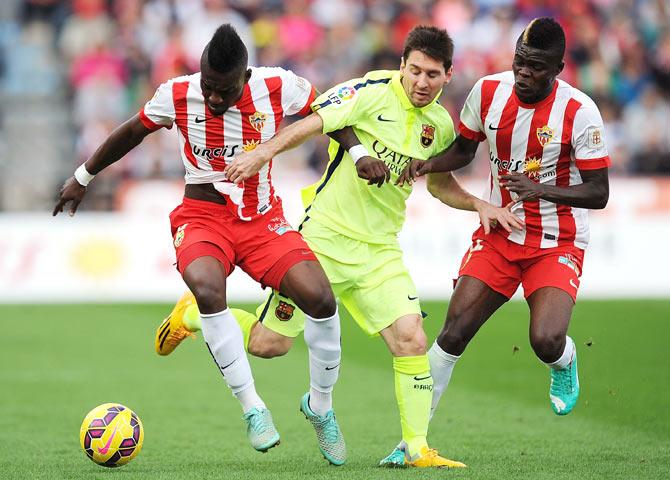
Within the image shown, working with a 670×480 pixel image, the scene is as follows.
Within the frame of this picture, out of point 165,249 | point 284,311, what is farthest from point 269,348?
point 165,249

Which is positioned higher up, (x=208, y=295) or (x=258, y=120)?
(x=258, y=120)

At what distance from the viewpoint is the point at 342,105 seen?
7375 millimetres

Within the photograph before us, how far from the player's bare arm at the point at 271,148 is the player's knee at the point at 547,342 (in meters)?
1.81

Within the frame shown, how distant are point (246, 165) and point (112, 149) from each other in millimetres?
958

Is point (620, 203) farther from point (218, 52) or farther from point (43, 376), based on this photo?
point (218, 52)

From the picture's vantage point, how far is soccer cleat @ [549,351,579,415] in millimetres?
7648

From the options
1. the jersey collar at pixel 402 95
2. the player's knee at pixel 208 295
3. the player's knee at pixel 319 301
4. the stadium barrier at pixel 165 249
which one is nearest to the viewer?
the player's knee at pixel 208 295

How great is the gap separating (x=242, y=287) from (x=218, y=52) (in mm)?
10605

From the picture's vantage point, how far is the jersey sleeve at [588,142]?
7.21m

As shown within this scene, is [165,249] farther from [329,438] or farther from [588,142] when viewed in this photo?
[588,142]

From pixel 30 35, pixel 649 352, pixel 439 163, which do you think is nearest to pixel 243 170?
pixel 439 163

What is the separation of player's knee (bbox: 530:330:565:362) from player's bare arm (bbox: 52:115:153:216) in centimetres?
265

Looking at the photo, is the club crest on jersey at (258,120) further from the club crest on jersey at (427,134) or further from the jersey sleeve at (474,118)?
the jersey sleeve at (474,118)

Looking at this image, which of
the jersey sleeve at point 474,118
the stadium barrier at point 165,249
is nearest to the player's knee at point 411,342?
the jersey sleeve at point 474,118
